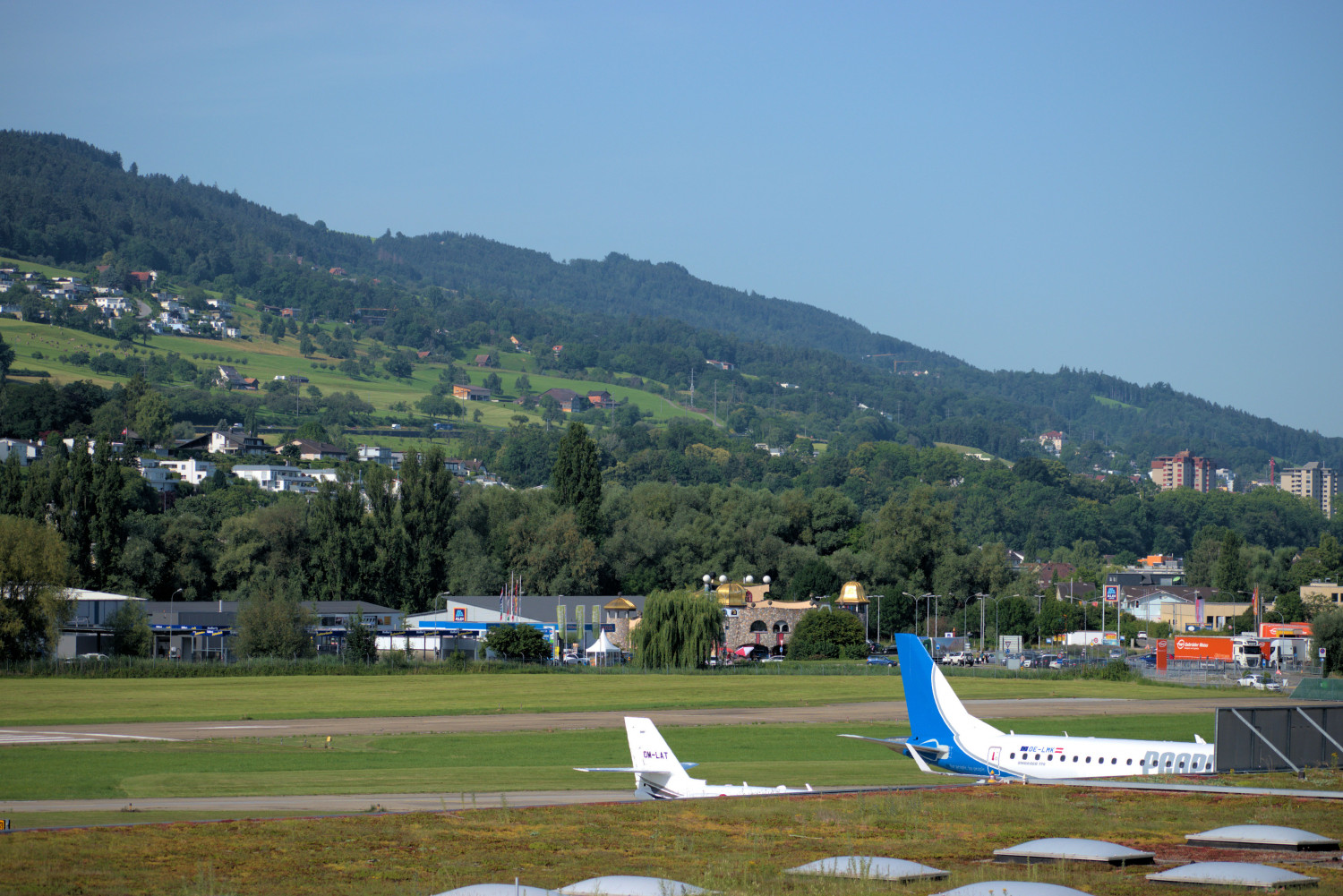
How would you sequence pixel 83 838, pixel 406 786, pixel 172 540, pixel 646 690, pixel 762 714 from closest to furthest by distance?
pixel 83 838, pixel 406 786, pixel 762 714, pixel 646 690, pixel 172 540

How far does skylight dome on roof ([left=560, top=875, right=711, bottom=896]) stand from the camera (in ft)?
58.5

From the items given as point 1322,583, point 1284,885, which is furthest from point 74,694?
point 1322,583

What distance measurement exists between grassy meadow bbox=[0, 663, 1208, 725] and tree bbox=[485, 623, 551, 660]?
7.66 meters

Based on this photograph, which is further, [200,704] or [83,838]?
[200,704]

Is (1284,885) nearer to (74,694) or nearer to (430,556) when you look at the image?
(74,694)

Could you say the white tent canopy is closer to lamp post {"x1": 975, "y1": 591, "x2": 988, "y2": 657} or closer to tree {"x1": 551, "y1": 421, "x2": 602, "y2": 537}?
tree {"x1": 551, "y1": 421, "x2": 602, "y2": 537}

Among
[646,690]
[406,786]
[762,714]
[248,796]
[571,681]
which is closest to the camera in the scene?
[248,796]

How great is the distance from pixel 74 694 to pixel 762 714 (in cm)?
3783

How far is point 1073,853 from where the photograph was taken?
2130 cm

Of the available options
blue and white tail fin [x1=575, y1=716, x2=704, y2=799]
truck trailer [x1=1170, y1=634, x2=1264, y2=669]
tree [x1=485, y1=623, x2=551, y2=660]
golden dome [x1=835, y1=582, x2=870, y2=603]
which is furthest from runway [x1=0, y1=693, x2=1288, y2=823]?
golden dome [x1=835, y1=582, x2=870, y2=603]

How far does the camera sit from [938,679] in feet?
118

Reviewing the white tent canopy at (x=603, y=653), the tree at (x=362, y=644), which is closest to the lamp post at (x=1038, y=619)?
the white tent canopy at (x=603, y=653)

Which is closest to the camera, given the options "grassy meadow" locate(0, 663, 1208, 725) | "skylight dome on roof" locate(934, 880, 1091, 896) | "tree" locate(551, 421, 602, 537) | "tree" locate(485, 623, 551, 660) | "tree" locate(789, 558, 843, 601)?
"skylight dome on roof" locate(934, 880, 1091, 896)

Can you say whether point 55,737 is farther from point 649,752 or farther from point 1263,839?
point 1263,839
